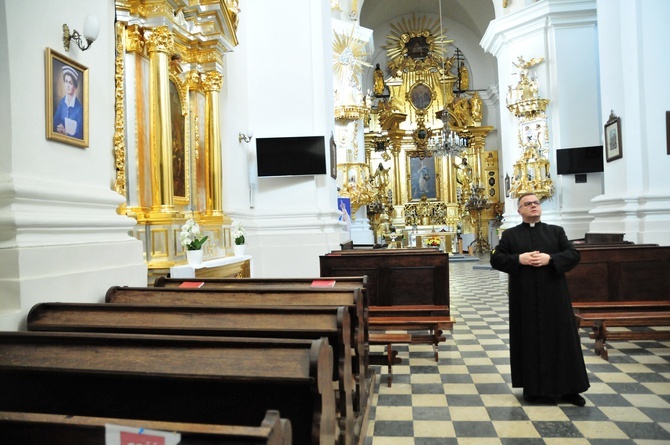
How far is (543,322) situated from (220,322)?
2384 millimetres

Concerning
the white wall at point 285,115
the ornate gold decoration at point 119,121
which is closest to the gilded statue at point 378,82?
the white wall at point 285,115

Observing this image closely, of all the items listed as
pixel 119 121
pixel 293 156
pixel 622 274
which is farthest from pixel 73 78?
pixel 622 274

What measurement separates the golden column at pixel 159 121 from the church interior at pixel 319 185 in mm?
21

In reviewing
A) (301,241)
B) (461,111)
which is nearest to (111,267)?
(301,241)

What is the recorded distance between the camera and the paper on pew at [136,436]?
4.54 ft

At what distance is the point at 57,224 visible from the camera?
3.10m

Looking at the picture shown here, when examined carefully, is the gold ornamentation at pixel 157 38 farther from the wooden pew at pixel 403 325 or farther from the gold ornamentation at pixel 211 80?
the wooden pew at pixel 403 325

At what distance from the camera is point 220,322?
2.80 m

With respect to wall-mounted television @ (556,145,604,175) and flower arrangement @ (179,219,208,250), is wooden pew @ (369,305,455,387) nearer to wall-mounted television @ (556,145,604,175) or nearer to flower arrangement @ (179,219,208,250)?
flower arrangement @ (179,219,208,250)

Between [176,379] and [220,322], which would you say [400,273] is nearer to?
[220,322]

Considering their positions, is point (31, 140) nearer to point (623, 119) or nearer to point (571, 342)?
point (571, 342)

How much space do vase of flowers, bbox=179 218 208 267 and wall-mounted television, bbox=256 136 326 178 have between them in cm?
309

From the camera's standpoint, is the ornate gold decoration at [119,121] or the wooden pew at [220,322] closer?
the wooden pew at [220,322]

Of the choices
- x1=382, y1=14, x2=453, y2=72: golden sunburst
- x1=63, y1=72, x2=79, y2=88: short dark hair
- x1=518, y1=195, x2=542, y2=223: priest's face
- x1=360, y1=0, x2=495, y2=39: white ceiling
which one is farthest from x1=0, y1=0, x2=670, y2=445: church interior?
x1=382, y1=14, x2=453, y2=72: golden sunburst
